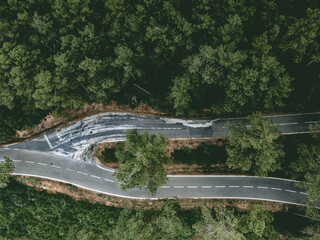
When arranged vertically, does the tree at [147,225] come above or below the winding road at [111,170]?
below

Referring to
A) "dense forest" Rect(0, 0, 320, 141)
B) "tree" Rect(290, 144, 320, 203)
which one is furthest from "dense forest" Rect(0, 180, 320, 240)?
"dense forest" Rect(0, 0, 320, 141)

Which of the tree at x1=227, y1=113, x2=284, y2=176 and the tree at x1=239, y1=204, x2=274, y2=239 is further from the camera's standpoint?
the tree at x1=239, y1=204, x2=274, y2=239

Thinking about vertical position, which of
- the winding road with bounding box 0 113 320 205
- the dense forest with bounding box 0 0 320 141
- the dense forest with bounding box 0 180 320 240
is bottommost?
the dense forest with bounding box 0 180 320 240

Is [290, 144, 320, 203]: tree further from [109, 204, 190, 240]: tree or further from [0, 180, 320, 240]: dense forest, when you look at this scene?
[109, 204, 190, 240]: tree

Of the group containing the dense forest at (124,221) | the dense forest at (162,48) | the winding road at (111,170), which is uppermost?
the dense forest at (162,48)

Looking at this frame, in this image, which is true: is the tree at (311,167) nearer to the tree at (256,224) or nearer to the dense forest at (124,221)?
the tree at (256,224)

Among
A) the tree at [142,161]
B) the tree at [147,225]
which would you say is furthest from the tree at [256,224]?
the tree at [142,161]

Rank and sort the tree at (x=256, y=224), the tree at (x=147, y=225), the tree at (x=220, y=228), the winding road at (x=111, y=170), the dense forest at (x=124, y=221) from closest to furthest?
1. the tree at (x=220, y=228)
2. the tree at (x=256, y=224)
3. the tree at (x=147, y=225)
4. the dense forest at (x=124, y=221)
5. the winding road at (x=111, y=170)

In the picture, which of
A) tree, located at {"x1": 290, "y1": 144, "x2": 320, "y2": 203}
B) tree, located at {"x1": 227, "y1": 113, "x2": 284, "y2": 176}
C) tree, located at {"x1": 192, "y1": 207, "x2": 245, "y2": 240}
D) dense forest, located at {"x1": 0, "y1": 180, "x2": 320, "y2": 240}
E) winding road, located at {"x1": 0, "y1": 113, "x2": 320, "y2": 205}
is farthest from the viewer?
winding road, located at {"x1": 0, "y1": 113, "x2": 320, "y2": 205}

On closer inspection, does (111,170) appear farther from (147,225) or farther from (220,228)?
(220,228)
